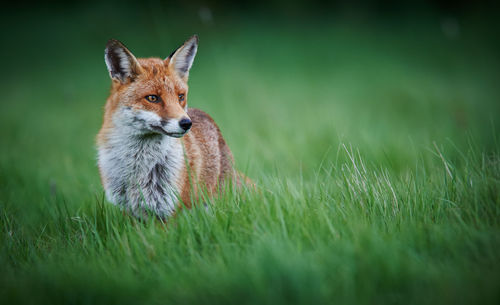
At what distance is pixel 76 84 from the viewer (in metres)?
12.0

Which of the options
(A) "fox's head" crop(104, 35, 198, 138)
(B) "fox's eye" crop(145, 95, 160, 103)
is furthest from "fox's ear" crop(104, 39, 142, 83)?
(B) "fox's eye" crop(145, 95, 160, 103)

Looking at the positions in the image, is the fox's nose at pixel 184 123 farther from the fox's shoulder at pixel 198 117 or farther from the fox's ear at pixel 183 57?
the fox's shoulder at pixel 198 117

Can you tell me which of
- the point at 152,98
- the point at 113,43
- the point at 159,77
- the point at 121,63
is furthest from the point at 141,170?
the point at 113,43

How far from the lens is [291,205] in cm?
294

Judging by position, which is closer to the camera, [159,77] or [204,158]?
[159,77]

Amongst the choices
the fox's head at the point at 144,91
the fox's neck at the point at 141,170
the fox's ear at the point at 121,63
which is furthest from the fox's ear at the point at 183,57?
the fox's neck at the point at 141,170

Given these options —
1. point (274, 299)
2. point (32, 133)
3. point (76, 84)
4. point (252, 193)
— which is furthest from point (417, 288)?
point (76, 84)

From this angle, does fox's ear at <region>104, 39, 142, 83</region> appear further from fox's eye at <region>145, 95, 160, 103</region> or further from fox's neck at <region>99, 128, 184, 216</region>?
fox's neck at <region>99, 128, 184, 216</region>

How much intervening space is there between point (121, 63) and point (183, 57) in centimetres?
61

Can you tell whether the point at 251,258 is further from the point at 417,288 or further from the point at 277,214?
the point at 417,288

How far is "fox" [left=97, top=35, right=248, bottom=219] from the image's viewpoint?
10.8ft

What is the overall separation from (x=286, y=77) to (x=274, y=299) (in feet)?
36.1

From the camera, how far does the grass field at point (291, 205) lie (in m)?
2.24

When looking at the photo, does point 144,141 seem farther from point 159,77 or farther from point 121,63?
point 121,63
